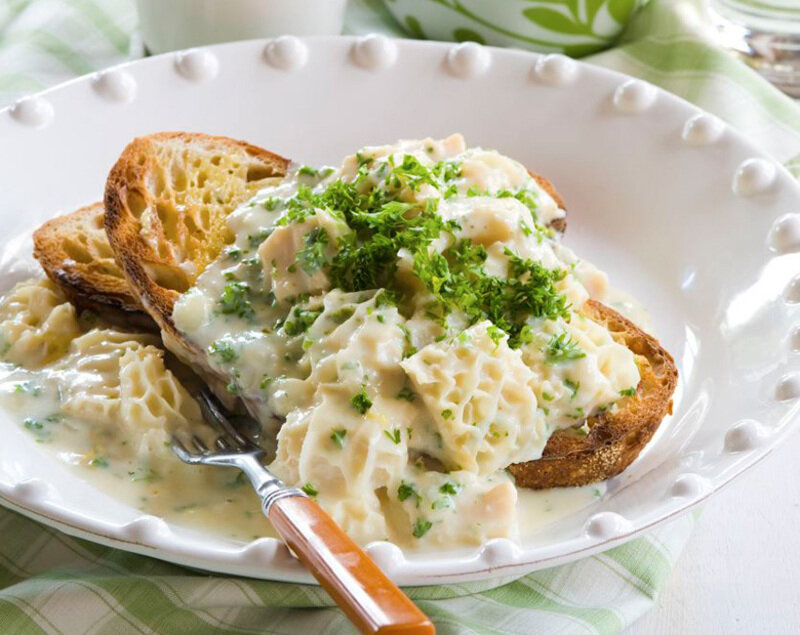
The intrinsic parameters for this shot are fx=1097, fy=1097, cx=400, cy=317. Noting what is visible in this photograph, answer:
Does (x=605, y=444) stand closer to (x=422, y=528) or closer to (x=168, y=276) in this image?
(x=422, y=528)

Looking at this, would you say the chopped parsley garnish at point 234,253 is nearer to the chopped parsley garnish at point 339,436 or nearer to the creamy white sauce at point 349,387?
the creamy white sauce at point 349,387

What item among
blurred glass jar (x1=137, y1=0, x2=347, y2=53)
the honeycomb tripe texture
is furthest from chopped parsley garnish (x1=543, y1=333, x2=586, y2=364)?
blurred glass jar (x1=137, y1=0, x2=347, y2=53)

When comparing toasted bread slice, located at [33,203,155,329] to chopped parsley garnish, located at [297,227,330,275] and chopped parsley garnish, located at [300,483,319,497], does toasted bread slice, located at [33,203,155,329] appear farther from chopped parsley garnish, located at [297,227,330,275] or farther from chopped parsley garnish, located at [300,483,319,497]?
chopped parsley garnish, located at [300,483,319,497]

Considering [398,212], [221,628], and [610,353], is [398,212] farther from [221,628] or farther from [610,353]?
[221,628]

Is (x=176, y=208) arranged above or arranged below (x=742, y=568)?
above

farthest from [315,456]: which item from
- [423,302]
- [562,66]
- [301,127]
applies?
[562,66]

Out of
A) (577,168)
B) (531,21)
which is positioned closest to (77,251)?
(577,168)
